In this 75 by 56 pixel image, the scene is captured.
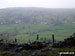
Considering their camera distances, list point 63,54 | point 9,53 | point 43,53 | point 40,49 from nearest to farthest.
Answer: point 63,54 < point 43,53 < point 9,53 < point 40,49

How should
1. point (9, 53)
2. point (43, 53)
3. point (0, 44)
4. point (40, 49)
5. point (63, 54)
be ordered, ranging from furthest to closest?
point (0, 44) → point (40, 49) → point (9, 53) → point (43, 53) → point (63, 54)

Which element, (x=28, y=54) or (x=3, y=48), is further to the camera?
(x=3, y=48)

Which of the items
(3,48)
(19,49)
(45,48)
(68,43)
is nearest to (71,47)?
(68,43)

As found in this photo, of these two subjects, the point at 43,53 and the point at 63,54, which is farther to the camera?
the point at 43,53

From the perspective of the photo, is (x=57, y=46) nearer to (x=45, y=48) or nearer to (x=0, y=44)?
(x=45, y=48)

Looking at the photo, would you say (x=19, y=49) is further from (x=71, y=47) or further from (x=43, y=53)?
(x=71, y=47)

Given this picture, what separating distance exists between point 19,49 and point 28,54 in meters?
4.36

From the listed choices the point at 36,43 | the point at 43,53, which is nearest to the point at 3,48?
the point at 36,43

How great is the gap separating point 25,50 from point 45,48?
4.86 meters

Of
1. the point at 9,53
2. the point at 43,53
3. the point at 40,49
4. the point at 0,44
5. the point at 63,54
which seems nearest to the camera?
the point at 63,54

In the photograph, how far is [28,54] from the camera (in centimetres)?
3594

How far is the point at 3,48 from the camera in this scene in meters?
42.2

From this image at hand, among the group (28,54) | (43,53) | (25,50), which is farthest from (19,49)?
(43,53)

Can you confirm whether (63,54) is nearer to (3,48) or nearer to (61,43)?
(61,43)
